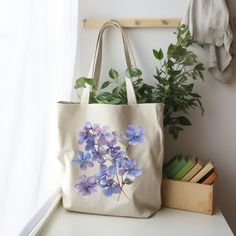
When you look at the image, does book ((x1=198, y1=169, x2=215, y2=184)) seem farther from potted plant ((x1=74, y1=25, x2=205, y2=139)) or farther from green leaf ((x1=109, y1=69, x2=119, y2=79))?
green leaf ((x1=109, y1=69, x2=119, y2=79))

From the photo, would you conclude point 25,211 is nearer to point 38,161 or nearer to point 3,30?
point 38,161

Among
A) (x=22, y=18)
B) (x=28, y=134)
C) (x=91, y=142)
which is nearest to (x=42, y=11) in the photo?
(x=22, y=18)

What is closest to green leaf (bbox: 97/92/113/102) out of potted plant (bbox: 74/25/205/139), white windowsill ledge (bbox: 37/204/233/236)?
potted plant (bbox: 74/25/205/139)

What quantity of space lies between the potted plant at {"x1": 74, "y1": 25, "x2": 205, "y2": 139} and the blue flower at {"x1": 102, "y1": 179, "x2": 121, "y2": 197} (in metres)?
0.23

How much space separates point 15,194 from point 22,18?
0.33 metres

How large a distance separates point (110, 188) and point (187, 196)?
0.76ft

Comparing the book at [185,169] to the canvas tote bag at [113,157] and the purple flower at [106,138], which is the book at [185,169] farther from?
the purple flower at [106,138]

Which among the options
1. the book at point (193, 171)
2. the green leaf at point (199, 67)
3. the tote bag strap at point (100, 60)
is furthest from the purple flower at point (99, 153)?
the green leaf at point (199, 67)

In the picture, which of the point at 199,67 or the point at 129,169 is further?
the point at 199,67

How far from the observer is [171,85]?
0.91 metres

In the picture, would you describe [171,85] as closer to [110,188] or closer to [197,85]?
[197,85]

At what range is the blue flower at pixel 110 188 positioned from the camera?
815mm

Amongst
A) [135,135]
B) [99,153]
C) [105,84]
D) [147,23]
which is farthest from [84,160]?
[147,23]

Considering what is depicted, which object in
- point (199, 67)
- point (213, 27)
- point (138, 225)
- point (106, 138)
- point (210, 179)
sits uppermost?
point (213, 27)
